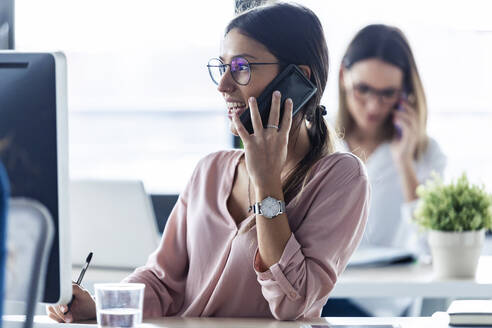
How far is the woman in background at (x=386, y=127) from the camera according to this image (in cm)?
336

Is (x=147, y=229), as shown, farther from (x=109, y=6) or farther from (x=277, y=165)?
(x=109, y=6)

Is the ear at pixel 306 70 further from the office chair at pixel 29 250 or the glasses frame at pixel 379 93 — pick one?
the glasses frame at pixel 379 93

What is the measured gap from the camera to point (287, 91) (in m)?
1.72

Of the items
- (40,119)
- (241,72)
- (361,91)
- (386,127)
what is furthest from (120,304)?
(386,127)

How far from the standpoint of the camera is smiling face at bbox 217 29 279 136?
173 centimetres

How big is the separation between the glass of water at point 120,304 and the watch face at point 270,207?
332 millimetres

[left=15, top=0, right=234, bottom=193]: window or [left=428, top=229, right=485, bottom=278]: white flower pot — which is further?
[left=15, top=0, right=234, bottom=193]: window

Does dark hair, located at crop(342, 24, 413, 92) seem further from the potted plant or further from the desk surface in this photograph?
the desk surface

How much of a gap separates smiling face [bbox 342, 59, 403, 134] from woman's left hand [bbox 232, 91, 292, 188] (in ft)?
5.80

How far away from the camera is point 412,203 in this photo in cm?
316

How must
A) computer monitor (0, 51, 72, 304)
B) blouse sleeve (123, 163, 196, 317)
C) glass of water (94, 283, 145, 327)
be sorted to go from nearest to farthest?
computer monitor (0, 51, 72, 304) < glass of water (94, 283, 145, 327) < blouse sleeve (123, 163, 196, 317)

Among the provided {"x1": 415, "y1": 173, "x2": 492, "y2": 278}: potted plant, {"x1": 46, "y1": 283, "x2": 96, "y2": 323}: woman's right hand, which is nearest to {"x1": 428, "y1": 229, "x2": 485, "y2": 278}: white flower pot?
{"x1": 415, "y1": 173, "x2": 492, "y2": 278}: potted plant

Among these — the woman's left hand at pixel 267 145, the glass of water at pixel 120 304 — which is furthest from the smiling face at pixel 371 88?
the glass of water at pixel 120 304

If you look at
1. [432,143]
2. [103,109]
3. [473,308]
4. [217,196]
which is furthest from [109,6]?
[473,308]
